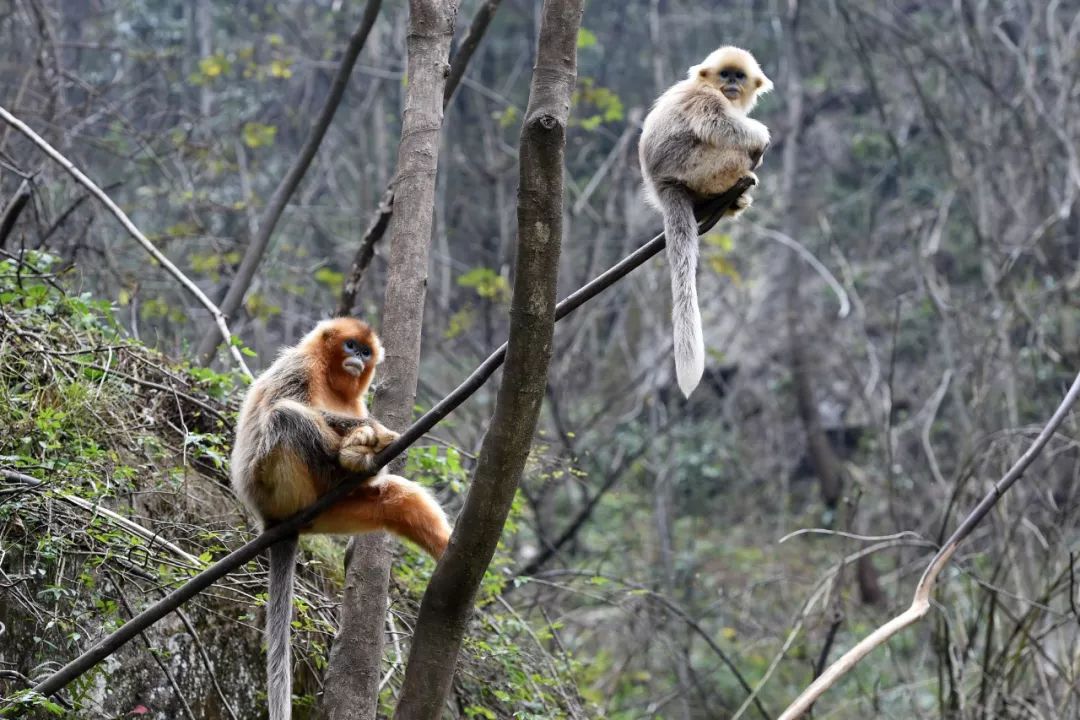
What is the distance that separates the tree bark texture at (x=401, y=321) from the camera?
10.4ft

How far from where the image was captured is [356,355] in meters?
3.34

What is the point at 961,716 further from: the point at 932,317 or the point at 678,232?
the point at 932,317

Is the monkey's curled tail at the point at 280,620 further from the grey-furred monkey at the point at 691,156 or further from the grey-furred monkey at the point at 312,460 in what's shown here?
the grey-furred monkey at the point at 691,156

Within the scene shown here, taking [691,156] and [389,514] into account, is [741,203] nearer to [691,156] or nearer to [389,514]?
[691,156]

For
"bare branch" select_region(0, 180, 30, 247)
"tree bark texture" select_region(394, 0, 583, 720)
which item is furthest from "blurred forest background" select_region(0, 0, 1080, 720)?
"tree bark texture" select_region(394, 0, 583, 720)

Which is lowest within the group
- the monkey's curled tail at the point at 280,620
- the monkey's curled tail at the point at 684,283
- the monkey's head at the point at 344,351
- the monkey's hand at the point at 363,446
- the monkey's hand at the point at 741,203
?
the monkey's curled tail at the point at 280,620

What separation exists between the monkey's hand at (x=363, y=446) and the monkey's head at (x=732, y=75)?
2113 millimetres

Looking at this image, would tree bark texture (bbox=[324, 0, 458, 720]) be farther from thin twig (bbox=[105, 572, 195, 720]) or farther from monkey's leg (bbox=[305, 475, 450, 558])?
thin twig (bbox=[105, 572, 195, 720])

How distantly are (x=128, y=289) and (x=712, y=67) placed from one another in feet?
11.3

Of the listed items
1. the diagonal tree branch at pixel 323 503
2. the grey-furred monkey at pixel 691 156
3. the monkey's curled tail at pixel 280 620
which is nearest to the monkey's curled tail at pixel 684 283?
the grey-furred monkey at pixel 691 156

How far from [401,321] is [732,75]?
5.66 ft

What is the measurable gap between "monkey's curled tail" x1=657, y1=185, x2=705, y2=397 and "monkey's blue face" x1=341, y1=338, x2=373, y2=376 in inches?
36.7

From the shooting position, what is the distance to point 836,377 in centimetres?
1375

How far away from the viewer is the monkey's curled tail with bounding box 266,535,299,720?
2.91 m
